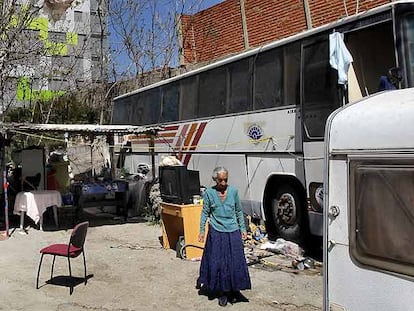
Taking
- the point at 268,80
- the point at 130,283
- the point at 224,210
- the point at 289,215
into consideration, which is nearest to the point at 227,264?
the point at 224,210

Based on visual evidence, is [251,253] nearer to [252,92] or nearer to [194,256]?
[194,256]

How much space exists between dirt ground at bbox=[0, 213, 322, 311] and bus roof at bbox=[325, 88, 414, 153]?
3315 millimetres

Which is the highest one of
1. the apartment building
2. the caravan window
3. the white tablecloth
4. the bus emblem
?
the apartment building

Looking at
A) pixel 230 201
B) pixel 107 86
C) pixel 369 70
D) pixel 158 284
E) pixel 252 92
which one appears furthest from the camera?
pixel 107 86

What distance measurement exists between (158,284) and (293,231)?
2822 mm

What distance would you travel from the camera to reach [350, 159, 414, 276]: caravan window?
2512 mm

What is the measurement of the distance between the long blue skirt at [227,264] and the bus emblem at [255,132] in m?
3.73

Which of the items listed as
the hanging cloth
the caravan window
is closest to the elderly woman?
the hanging cloth

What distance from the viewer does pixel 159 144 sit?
1394 cm

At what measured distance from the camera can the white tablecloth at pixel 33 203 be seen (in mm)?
10453

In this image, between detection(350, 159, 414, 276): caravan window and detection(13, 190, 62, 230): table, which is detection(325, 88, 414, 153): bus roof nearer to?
detection(350, 159, 414, 276): caravan window

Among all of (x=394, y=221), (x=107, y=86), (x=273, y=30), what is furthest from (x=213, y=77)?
(x=107, y=86)

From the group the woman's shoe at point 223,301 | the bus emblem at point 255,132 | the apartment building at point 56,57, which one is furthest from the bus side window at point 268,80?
the apartment building at point 56,57

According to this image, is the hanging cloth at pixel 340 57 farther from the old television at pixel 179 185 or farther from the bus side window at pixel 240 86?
the old television at pixel 179 185
